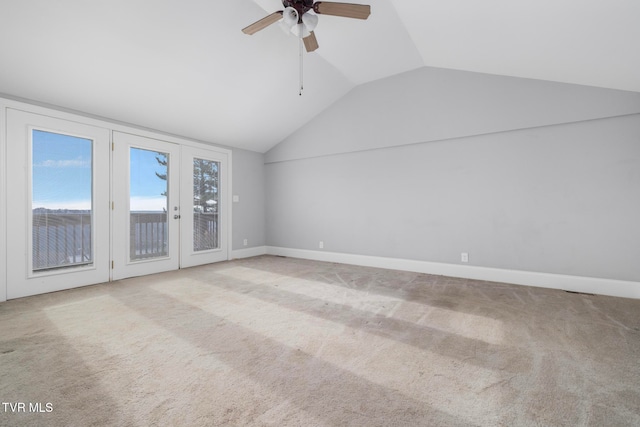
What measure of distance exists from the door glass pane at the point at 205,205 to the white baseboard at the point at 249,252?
46cm

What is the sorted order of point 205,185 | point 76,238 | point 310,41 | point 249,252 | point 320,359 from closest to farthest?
point 320,359 < point 310,41 < point 76,238 < point 205,185 < point 249,252

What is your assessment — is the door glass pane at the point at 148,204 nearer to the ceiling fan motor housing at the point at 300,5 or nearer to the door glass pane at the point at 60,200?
the door glass pane at the point at 60,200

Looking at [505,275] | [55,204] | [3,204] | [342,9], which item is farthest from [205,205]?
[505,275]

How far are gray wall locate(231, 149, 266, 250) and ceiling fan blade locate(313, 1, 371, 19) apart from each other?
153 inches

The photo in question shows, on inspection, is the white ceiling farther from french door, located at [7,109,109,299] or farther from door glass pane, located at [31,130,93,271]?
door glass pane, located at [31,130,93,271]

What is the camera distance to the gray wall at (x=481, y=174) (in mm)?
3281

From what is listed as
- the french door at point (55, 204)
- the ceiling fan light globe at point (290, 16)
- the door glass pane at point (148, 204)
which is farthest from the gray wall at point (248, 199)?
the ceiling fan light globe at point (290, 16)

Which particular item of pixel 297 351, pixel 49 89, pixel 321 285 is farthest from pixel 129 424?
pixel 49 89

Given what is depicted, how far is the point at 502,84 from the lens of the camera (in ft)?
12.4

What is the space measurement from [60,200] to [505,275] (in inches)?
246

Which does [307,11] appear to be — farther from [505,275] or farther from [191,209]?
[505,275]

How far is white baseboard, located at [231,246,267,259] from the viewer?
5852mm

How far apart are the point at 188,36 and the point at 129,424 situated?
360cm

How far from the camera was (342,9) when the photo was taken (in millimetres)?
2490
